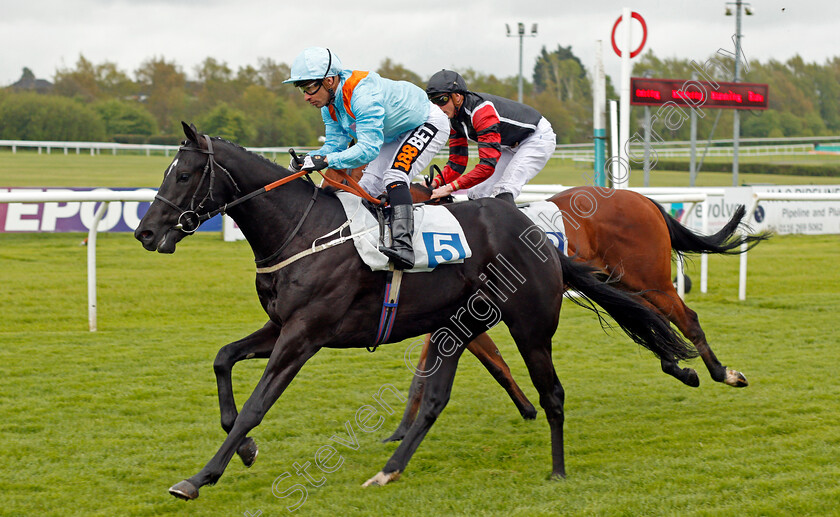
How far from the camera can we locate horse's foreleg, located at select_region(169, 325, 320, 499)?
9.37ft

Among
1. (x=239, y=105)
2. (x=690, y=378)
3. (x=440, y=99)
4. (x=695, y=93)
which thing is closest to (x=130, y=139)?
(x=239, y=105)

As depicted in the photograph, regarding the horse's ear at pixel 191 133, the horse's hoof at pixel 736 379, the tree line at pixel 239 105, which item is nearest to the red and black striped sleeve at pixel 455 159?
the horse's ear at pixel 191 133

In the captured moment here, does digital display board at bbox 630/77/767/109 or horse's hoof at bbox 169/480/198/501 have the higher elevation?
digital display board at bbox 630/77/767/109

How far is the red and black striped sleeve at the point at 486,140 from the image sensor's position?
397cm

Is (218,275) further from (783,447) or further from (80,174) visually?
(80,174)

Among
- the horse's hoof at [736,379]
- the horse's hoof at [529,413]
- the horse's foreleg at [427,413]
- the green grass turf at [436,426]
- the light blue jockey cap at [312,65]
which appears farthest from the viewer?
the horse's hoof at [736,379]

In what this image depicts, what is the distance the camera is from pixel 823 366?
5152 mm

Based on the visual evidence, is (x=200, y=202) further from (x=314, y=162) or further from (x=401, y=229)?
(x=401, y=229)

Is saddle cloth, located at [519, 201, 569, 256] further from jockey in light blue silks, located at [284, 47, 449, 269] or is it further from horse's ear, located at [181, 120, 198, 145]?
horse's ear, located at [181, 120, 198, 145]

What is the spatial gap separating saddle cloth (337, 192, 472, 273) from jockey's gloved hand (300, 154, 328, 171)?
8.7 inches

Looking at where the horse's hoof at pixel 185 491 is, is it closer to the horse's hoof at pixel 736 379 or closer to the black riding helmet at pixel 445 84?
the black riding helmet at pixel 445 84

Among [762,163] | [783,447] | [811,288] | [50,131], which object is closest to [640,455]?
[783,447]

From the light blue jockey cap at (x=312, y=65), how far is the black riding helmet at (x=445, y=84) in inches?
30.3

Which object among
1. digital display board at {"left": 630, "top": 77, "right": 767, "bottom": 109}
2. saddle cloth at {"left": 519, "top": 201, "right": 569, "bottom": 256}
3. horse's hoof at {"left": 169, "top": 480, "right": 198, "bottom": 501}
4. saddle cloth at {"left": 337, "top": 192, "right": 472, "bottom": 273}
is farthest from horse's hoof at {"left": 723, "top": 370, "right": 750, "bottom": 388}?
digital display board at {"left": 630, "top": 77, "right": 767, "bottom": 109}
